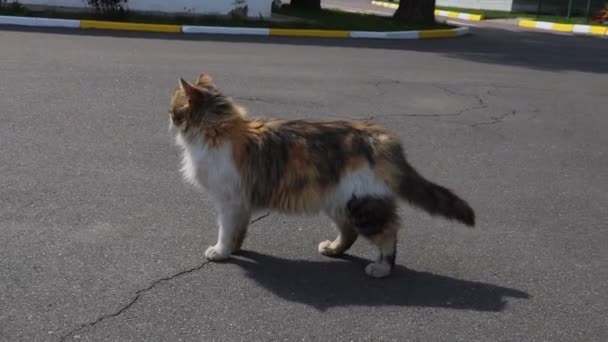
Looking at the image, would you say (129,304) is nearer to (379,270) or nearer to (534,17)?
(379,270)

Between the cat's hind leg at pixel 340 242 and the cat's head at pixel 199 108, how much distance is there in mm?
891

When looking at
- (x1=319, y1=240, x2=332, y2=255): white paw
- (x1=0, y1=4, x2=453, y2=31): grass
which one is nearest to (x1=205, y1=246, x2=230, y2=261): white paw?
(x1=319, y1=240, x2=332, y2=255): white paw

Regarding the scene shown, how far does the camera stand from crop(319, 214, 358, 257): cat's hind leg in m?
4.00

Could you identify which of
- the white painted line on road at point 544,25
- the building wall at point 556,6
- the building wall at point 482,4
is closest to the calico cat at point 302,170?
the white painted line on road at point 544,25

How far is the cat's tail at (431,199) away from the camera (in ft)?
12.3

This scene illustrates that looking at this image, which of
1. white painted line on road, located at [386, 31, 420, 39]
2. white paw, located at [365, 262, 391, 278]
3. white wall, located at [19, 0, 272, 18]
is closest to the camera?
white paw, located at [365, 262, 391, 278]

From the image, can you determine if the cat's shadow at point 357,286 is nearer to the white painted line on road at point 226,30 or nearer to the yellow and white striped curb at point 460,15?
the white painted line on road at point 226,30

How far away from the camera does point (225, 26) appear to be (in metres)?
A: 14.2

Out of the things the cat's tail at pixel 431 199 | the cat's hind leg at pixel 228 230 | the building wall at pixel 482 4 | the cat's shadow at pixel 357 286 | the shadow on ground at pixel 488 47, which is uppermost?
the building wall at pixel 482 4

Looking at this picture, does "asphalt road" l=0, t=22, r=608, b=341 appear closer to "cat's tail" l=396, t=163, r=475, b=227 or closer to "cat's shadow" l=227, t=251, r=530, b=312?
"cat's shadow" l=227, t=251, r=530, b=312

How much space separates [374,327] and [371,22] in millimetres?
14852

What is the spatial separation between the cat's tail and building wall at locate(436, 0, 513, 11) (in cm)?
2836

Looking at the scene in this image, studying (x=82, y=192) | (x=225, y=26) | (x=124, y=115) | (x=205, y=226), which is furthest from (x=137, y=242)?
(x=225, y=26)

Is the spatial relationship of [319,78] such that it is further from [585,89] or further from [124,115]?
[585,89]
